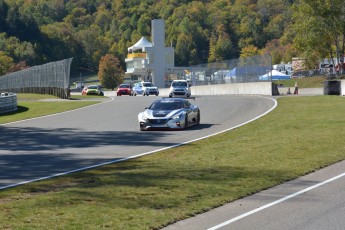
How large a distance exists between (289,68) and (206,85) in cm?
5413

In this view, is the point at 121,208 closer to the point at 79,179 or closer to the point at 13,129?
the point at 79,179

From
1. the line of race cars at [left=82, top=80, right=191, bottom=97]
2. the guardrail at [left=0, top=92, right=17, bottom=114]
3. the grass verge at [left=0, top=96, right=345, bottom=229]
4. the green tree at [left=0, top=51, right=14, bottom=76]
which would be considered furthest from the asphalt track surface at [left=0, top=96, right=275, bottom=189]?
the green tree at [left=0, top=51, right=14, bottom=76]

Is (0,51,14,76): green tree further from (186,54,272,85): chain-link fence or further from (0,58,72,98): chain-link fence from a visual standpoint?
(186,54,272,85): chain-link fence

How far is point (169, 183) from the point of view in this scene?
1364 centimetres

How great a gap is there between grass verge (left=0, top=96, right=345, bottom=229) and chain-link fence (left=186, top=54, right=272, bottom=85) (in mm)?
34541

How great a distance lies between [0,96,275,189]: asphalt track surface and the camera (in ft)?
57.3

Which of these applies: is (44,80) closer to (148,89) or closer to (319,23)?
(148,89)

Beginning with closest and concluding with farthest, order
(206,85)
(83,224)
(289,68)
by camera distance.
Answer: (83,224)
(206,85)
(289,68)

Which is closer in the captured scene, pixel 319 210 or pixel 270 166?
pixel 319 210

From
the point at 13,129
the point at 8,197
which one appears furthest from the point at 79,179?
the point at 13,129

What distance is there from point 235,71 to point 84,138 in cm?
3927

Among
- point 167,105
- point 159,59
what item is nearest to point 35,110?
point 167,105

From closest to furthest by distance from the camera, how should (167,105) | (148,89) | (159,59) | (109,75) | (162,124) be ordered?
(162,124) < (167,105) < (148,89) < (159,59) < (109,75)

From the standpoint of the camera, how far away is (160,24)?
5123 inches
